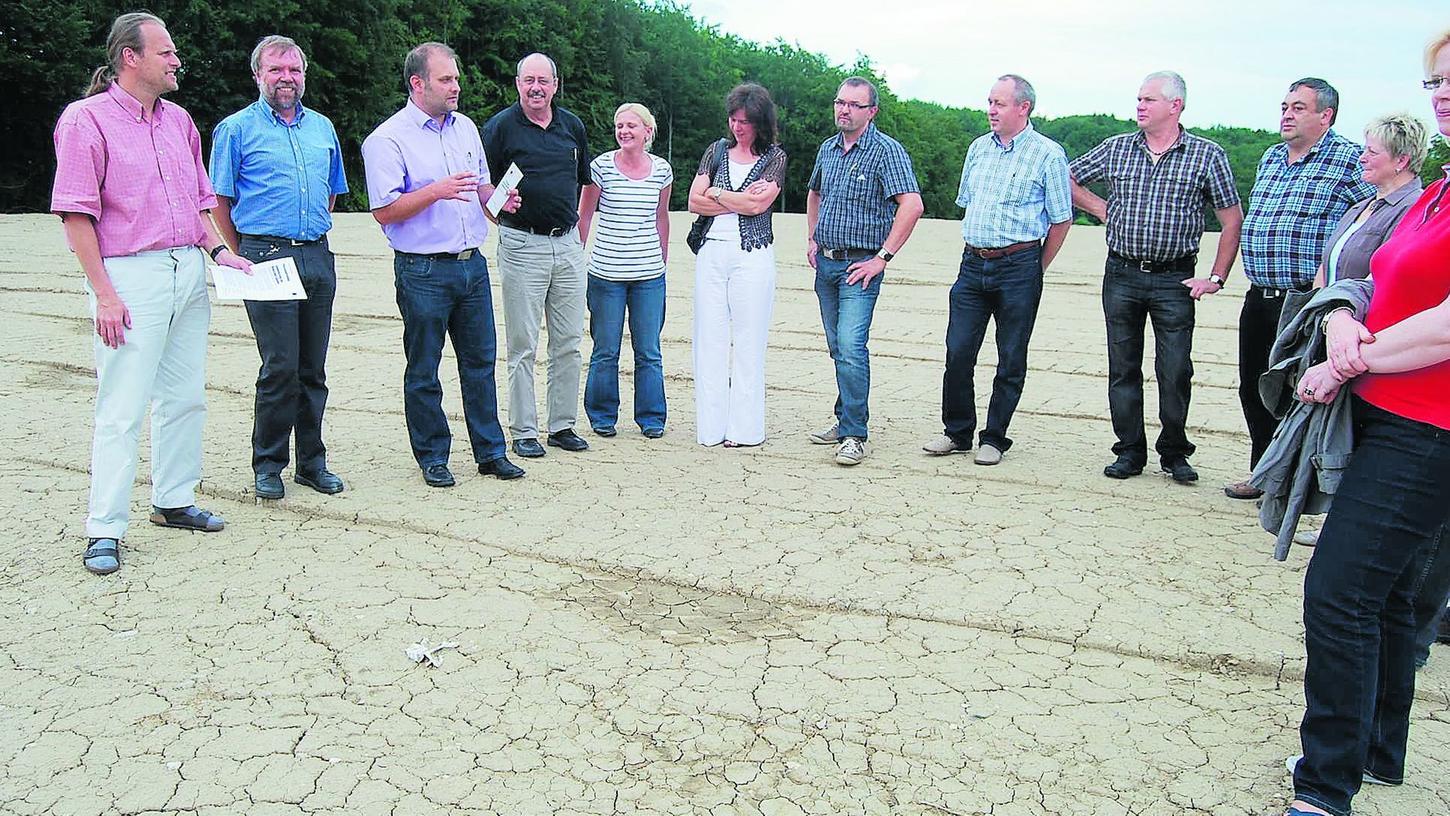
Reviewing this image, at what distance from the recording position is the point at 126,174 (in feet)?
16.4

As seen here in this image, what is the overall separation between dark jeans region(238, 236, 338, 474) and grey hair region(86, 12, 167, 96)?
100 cm

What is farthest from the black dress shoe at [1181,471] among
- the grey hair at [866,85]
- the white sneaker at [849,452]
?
the grey hair at [866,85]

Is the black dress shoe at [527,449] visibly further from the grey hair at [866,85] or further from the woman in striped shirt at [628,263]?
the grey hair at [866,85]

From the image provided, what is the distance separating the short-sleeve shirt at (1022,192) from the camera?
22.9 feet

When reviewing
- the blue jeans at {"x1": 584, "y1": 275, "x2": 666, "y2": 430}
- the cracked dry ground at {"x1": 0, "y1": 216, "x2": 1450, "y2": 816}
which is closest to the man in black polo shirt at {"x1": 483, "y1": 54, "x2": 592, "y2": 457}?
the blue jeans at {"x1": 584, "y1": 275, "x2": 666, "y2": 430}

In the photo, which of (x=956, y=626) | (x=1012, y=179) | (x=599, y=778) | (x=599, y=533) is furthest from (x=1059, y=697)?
(x=1012, y=179)

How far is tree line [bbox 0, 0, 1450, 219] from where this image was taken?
32.5 metres

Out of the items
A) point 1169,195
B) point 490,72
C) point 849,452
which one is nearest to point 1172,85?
point 1169,195

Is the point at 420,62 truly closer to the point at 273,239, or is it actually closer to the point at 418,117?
the point at 418,117

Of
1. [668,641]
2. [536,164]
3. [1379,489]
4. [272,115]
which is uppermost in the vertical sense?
[272,115]

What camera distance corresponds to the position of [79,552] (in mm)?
5324

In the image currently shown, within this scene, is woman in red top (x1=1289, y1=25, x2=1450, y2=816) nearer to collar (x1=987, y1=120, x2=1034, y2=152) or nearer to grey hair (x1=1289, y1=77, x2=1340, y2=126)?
grey hair (x1=1289, y1=77, x2=1340, y2=126)

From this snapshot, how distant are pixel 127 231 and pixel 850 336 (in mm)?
4027

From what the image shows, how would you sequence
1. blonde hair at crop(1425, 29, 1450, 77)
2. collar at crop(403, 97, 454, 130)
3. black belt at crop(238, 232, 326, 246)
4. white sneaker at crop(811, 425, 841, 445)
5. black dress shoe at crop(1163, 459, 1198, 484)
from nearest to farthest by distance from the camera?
blonde hair at crop(1425, 29, 1450, 77) < black belt at crop(238, 232, 326, 246) < collar at crop(403, 97, 454, 130) < black dress shoe at crop(1163, 459, 1198, 484) < white sneaker at crop(811, 425, 841, 445)
